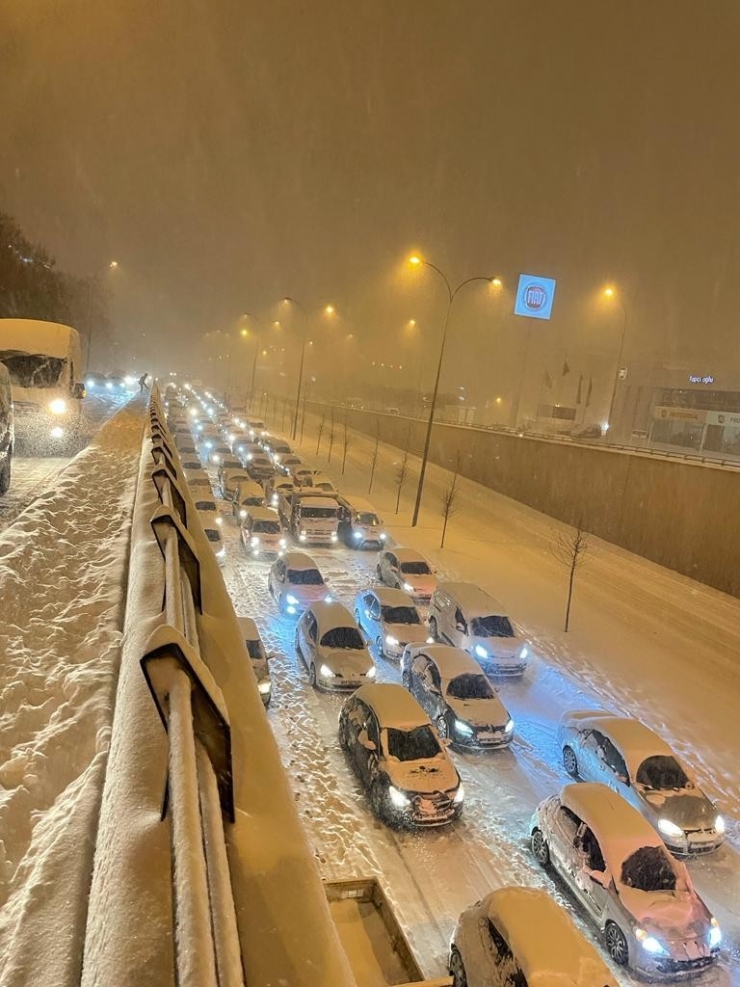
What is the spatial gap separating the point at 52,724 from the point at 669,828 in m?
11.1

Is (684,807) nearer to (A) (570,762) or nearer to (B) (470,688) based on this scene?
(A) (570,762)

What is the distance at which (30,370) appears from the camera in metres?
20.7

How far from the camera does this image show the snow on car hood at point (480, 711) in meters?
13.0

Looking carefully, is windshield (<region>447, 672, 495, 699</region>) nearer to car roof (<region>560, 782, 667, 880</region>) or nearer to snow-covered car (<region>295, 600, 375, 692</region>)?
snow-covered car (<region>295, 600, 375, 692</region>)

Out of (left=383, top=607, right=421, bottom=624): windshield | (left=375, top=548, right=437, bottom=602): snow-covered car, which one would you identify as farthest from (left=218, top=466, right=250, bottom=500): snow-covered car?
(left=383, top=607, right=421, bottom=624): windshield

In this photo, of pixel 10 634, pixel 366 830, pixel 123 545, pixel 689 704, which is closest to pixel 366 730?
pixel 366 830

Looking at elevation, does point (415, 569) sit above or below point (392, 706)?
below

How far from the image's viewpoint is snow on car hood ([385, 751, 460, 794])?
10477 mm

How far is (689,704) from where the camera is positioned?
17.0 meters

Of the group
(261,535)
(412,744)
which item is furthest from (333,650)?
(261,535)

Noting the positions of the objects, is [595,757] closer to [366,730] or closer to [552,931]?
[366,730]

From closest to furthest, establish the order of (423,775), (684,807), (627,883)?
(627,883) < (423,775) < (684,807)

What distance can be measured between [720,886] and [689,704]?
7038 millimetres

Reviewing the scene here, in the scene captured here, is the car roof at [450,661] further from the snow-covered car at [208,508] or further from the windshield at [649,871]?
the snow-covered car at [208,508]
